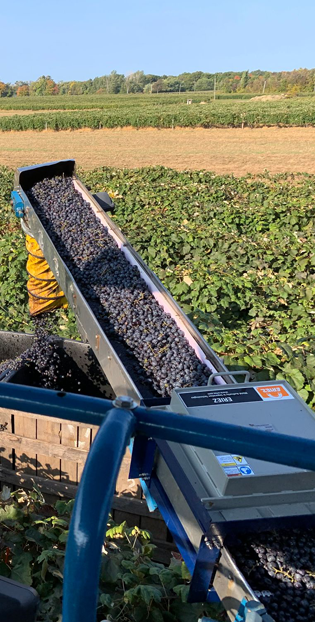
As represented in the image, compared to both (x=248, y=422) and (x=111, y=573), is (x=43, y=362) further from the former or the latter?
(x=248, y=422)

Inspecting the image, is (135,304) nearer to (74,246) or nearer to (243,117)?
(74,246)

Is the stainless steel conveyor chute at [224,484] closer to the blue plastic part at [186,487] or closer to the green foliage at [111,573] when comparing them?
the blue plastic part at [186,487]

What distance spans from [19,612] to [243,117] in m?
41.0

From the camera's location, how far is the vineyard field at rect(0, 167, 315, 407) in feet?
15.5

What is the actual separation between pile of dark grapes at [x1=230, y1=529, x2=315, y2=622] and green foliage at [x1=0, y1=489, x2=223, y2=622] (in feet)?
1.32

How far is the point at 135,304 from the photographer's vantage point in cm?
441

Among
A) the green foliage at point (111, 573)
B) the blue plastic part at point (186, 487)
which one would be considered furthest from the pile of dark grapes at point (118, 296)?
the blue plastic part at point (186, 487)

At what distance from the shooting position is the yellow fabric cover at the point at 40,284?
6.24 m

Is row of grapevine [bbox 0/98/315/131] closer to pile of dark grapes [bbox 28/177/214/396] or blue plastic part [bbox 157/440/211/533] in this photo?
pile of dark grapes [bbox 28/177/214/396]

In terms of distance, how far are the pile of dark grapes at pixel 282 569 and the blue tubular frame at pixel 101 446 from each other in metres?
1.10

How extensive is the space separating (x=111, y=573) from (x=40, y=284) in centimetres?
448

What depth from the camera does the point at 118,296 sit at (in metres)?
4.55

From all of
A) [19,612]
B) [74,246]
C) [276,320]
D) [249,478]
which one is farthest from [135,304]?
[19,612]

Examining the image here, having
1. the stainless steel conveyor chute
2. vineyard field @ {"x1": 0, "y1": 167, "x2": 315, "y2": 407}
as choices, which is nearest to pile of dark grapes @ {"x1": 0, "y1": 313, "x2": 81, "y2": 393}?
vineyard field @ {"x1": 0, "y1": 167, "x2": 315, "y2": 407}
